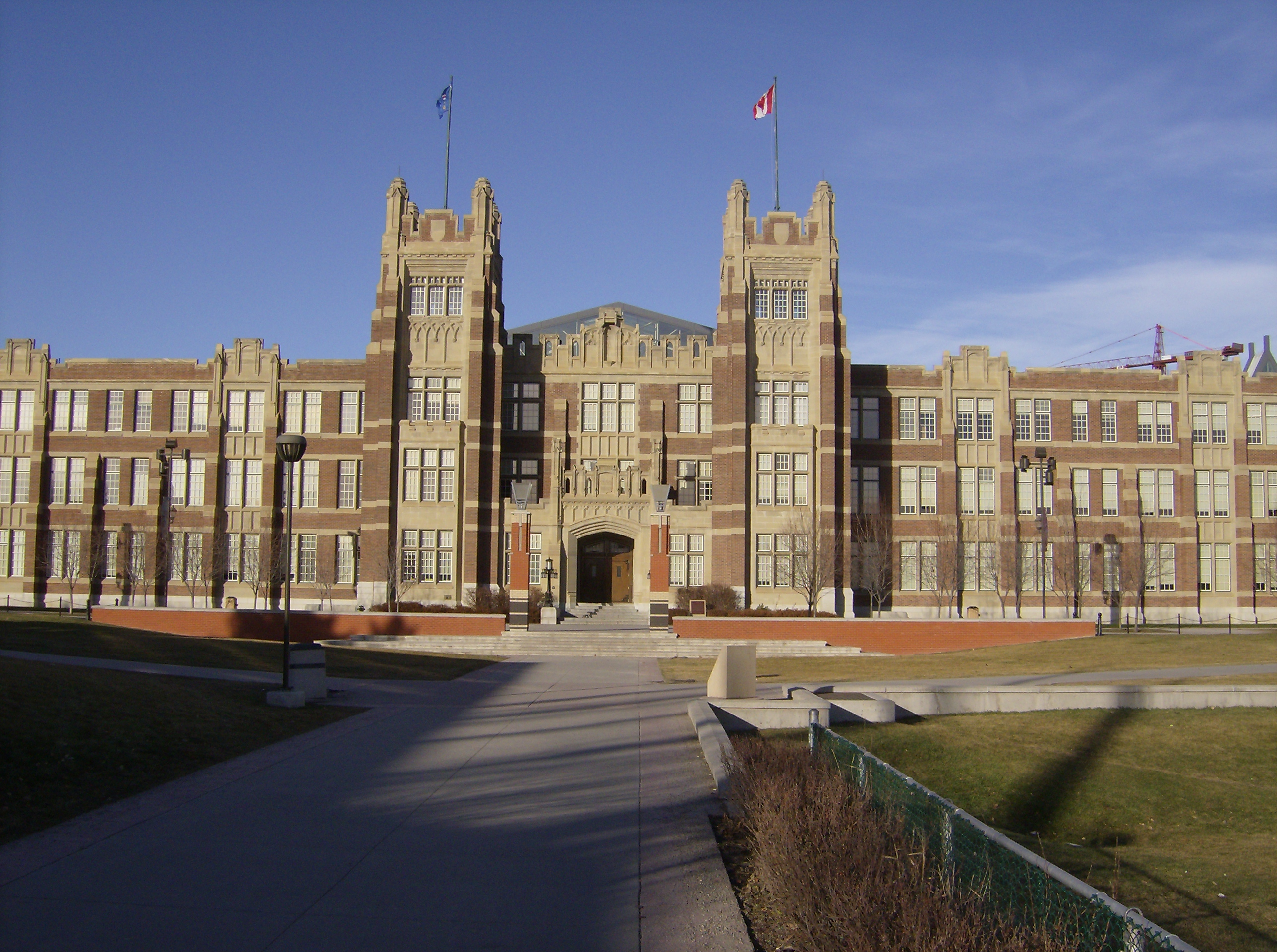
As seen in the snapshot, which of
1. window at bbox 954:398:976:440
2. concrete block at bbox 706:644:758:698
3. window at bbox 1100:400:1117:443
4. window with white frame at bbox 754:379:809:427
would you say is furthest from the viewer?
window at bbox 1100:400:1117:443

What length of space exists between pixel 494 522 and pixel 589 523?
4.88m

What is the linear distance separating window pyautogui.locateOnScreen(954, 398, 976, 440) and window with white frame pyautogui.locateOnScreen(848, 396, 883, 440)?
1217 millimetres

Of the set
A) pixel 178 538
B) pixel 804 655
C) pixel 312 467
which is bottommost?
pixel 804 655

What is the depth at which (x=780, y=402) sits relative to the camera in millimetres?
51375

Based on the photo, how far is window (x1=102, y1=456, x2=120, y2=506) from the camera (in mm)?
53781

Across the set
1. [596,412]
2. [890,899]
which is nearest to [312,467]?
[596,412]

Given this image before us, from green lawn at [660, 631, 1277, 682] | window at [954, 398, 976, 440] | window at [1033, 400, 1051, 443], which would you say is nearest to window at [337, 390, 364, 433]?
green lawn at [660, 631, 1277, 682]

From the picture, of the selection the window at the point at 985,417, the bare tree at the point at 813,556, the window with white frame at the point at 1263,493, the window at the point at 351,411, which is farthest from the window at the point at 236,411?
the window with white frame at the point at 1263,493

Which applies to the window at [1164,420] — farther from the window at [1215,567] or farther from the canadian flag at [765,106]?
the canadian flag at [765,106]

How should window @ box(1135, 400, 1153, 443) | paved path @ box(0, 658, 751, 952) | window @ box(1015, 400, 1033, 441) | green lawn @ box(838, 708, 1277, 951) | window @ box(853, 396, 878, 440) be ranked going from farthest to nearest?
1. window @ box(1135, 400, 1153, 443)
2. window @ box(1015, 400, 1033, 441)
3. window @ box(853, 396, 878, 440)
4. green lawn @ box(838, 708, 1277, 951)
5. paved path @ box(0, 658, 751, 952)

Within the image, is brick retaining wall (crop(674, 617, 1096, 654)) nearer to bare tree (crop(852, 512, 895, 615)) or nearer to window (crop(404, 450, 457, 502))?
bare tree (crop(852, 512, 895, 615))

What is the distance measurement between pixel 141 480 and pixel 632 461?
25.9 m

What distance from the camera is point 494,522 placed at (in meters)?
51.2

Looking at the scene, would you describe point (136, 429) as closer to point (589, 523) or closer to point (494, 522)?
point (494, 522)
